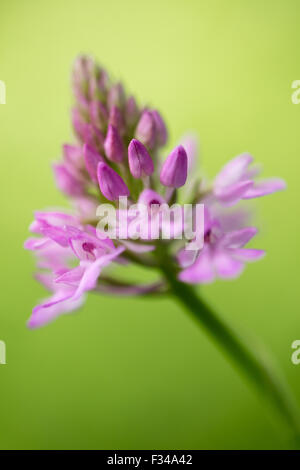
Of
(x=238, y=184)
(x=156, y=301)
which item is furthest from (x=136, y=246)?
(x=156, y=301)

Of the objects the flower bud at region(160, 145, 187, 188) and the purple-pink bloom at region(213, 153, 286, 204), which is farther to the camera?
the purple-pink bloom at region(213, 153, 286, 204)

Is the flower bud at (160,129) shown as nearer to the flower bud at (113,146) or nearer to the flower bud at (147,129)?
the flower bud at (147,129)

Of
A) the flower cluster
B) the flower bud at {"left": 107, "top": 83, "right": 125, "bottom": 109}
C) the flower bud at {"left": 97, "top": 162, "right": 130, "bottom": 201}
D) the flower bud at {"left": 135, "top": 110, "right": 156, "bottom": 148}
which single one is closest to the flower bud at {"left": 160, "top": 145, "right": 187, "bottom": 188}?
the flower cluster

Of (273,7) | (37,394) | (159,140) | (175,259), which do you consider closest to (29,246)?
(175,259)

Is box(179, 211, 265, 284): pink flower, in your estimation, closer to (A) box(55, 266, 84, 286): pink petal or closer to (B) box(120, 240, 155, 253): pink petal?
(B) box(120, 240, 155, 253): pink petal

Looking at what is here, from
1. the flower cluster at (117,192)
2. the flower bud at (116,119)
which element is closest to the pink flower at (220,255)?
the flower cluster at (117,192)

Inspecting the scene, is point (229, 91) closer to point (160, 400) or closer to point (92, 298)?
point (92, 298)

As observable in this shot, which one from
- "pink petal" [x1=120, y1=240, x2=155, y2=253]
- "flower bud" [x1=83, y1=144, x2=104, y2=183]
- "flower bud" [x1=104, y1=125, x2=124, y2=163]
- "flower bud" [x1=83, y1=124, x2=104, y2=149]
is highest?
"flower bud" [x1=83, y1=124, x2=104, y2=149]
